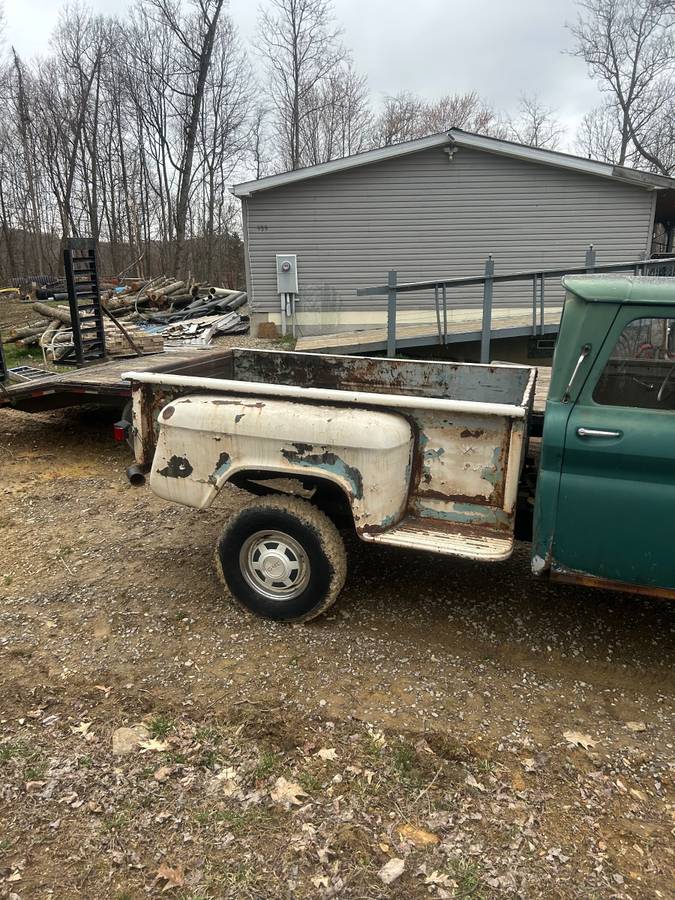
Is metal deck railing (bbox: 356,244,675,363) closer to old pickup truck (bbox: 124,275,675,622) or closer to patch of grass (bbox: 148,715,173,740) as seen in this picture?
old pickup truck (bbox: 124,275,675,622)

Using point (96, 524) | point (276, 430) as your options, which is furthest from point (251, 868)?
point (96, 524)

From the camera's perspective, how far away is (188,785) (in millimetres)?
2582

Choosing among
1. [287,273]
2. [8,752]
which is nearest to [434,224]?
[287,273]

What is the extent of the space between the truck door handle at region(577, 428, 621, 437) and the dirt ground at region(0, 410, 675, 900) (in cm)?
132

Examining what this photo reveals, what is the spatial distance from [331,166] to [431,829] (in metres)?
14.0

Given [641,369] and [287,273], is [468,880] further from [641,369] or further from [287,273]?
[287,273]

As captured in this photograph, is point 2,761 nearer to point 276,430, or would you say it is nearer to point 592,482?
point 276,430

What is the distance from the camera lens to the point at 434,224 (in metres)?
14.5

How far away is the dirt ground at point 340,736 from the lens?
7.34ft

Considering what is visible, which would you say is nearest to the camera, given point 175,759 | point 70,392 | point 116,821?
point 116,821

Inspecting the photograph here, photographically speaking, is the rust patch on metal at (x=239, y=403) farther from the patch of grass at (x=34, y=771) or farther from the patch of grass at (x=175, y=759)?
the patch of grass at (x=34, y=771)

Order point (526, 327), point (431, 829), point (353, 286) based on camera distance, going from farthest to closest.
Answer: point (353, 286) < point (526, 327) < point (431, 829)

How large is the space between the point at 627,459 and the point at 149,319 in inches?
639

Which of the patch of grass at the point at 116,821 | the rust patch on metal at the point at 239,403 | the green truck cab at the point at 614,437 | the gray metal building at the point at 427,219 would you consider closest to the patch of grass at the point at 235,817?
the patch of grass at the point at 116,821
